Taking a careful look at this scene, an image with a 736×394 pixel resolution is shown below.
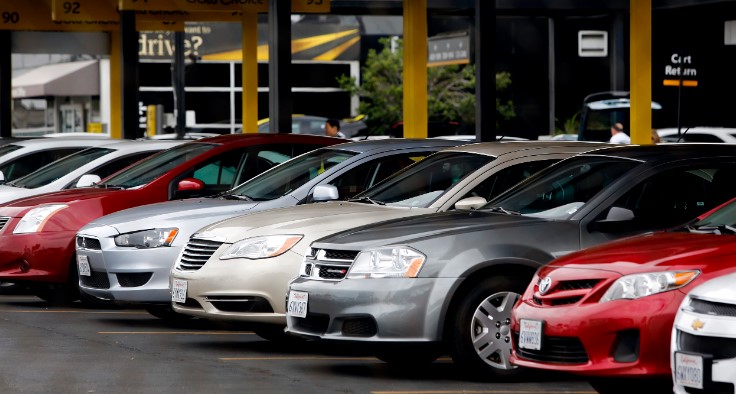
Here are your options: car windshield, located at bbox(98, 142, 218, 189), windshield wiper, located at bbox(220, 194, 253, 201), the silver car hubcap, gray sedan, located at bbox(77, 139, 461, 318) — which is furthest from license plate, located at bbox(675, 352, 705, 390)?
car windshield, located at bbox(98, 142, 218, 189)

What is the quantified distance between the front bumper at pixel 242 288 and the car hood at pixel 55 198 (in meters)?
3.72

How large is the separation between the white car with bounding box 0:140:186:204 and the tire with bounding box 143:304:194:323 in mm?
3512

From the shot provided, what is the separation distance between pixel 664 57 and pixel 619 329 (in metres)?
38.3

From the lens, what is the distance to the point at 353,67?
55906 mm

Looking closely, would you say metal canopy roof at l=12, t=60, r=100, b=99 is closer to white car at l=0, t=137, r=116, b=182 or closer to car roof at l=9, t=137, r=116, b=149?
car roof at l=9, t=137, r=116, b=149

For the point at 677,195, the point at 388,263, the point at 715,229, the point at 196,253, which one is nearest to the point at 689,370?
the point at 715,229

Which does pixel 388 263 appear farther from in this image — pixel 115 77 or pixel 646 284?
pixel 115 77

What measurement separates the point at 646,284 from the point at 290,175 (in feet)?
20.1

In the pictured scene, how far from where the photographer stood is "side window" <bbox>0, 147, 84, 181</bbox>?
1966 centimetres

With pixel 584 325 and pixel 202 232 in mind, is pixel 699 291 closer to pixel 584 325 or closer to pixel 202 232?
pixel 584 325

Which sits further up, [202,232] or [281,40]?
[281,40]

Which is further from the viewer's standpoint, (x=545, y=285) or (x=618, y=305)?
(x=545, y=285)

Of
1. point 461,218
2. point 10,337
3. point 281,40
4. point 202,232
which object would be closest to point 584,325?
point 461,218

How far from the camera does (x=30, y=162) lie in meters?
19.9
